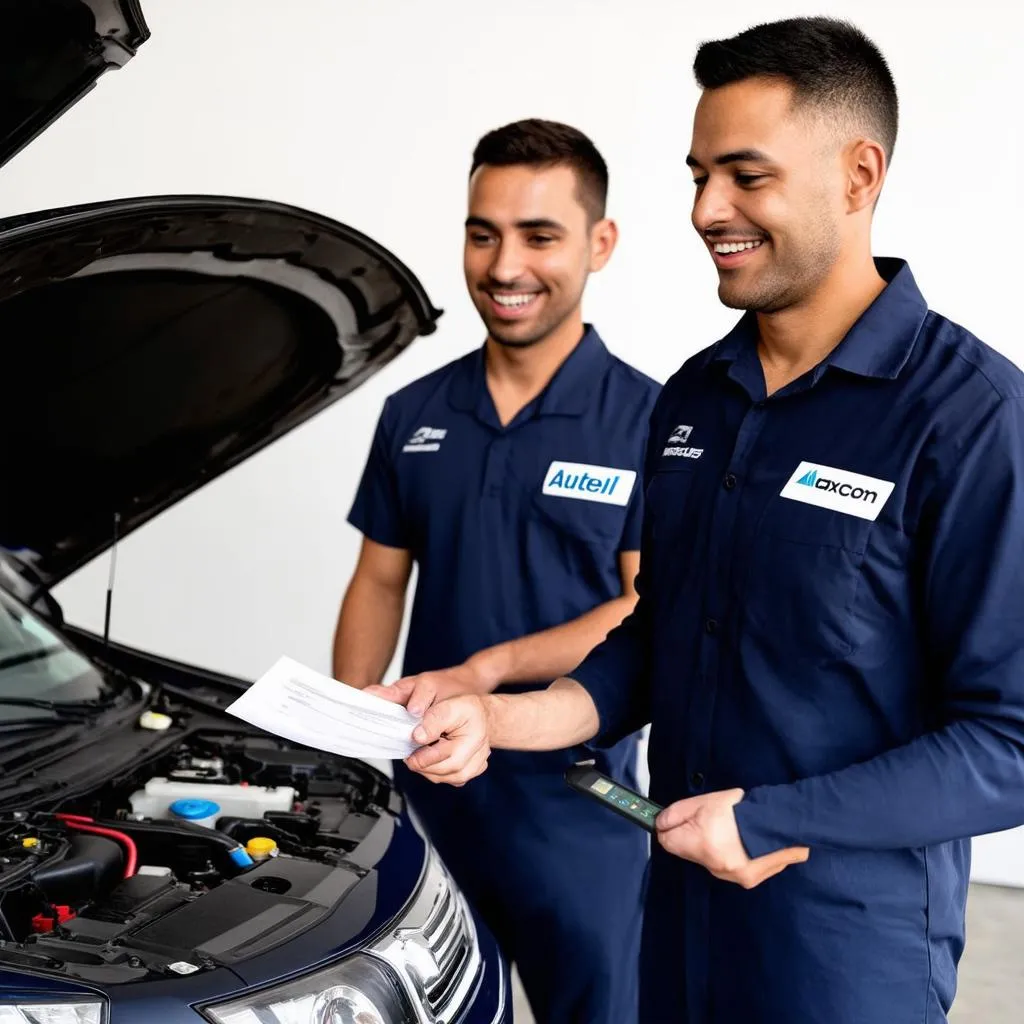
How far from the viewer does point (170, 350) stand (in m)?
2.27

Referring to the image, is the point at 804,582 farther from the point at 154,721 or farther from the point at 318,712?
the point at 154,721

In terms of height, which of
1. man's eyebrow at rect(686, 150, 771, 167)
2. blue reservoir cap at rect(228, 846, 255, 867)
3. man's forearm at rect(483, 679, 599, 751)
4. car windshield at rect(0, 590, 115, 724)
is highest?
man's eyebrow at rect(686, 150, 771, 167)

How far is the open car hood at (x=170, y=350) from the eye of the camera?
6.04 feet

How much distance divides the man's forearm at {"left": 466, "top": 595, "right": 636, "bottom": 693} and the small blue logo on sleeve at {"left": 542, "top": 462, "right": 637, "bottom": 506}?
21 cm

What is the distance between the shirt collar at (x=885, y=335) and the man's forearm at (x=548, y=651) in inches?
34.0

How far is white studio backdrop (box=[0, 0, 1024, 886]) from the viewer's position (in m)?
4.06

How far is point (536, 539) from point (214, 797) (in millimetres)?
759

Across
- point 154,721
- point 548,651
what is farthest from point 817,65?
point 154,721

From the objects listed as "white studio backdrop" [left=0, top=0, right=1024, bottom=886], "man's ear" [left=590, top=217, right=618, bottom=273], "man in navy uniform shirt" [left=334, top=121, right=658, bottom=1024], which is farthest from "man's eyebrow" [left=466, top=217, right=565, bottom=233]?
"white studio backdrop" [left=0, top=0, right=1024, bottom=886]

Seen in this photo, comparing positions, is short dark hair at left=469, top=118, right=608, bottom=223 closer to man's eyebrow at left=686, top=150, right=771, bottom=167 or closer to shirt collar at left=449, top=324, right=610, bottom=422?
shirt collar at left=449, top=324, right=610, bottom=422

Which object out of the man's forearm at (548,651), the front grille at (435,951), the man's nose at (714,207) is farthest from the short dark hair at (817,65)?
the front grille at (435,951)

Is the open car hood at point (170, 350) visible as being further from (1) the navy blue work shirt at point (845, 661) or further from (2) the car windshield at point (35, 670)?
(1) the navy blue work shirt at point (845, 661)

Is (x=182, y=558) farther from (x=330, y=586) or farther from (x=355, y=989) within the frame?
(x=355, y=989)

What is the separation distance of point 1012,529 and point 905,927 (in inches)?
19.6
